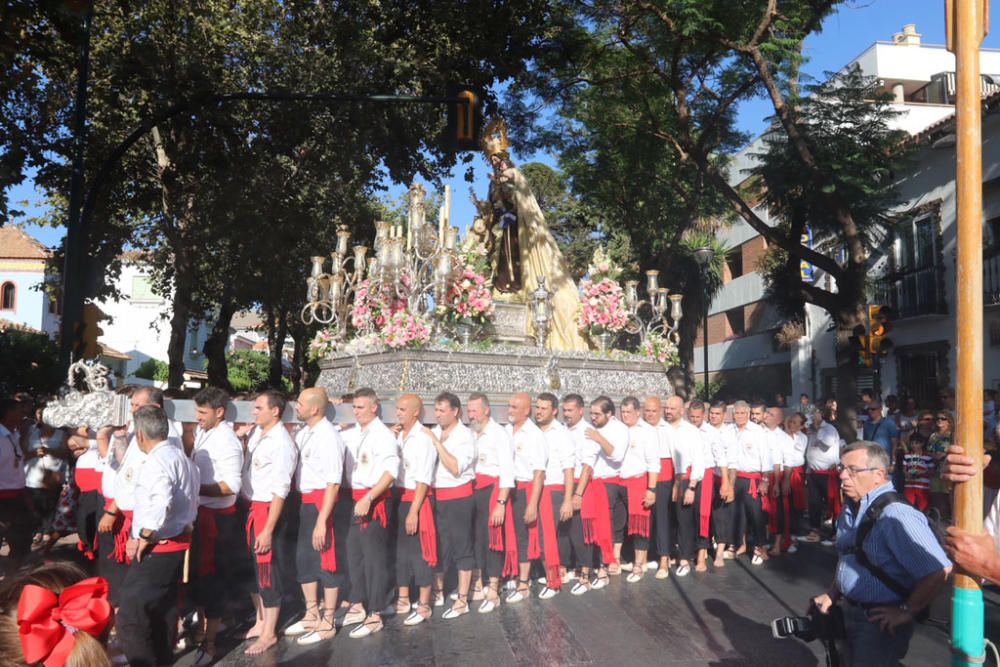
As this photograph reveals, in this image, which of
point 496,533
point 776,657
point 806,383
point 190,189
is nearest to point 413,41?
point 190,189

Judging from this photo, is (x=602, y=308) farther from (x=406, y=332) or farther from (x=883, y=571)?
(x=883, y=571)

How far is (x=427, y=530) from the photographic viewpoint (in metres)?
6.84

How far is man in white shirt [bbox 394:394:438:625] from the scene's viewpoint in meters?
6.62

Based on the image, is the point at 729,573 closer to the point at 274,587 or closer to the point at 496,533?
the point at 496,533

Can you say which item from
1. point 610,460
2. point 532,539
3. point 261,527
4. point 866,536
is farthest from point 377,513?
point 866,536

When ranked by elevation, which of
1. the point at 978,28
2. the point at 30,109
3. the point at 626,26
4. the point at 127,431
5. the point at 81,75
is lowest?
the point at 127,431

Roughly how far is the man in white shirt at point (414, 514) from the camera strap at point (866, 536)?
3561 mm

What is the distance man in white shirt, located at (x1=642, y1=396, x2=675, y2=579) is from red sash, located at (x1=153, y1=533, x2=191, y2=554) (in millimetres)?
4861

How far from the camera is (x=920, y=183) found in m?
21.1

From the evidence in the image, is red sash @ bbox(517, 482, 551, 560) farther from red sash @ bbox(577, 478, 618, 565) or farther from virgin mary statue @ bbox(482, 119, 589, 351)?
virgin mary statue @ bbox(482, 119, 589, 351)

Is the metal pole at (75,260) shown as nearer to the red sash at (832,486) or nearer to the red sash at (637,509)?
the red sash at (637,509)

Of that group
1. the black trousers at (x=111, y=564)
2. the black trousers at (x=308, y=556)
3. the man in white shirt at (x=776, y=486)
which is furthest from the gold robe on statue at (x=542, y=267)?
the black trousers at (x=111, y=564)

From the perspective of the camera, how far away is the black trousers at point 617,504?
8.34 meters

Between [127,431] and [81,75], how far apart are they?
6.58 metres
